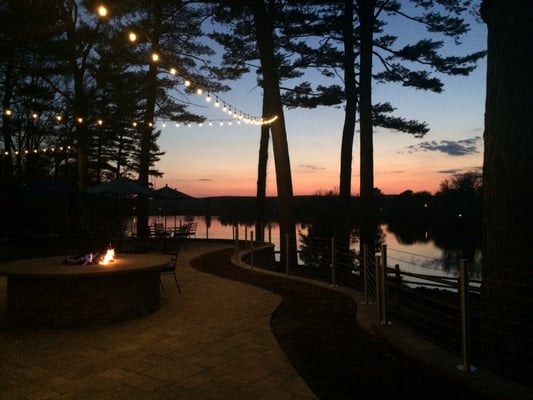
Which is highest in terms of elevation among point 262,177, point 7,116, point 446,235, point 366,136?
point 7,116

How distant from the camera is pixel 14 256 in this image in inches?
463

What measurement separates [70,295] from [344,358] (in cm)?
343

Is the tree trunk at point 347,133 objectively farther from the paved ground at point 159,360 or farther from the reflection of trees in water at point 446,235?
the reflection of trees in water at point 446,235

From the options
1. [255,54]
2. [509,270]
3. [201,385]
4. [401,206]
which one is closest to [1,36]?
[255,54]

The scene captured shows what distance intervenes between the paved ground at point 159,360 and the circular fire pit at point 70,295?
19 cm

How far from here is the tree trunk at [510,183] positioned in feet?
12.0

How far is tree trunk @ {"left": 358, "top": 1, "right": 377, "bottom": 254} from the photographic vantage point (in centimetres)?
1241

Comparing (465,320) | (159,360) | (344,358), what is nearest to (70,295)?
(159,360)

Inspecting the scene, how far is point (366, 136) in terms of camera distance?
12.4 metres

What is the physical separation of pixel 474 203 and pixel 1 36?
50.4 m

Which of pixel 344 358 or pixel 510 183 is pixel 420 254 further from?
pixel 344 358

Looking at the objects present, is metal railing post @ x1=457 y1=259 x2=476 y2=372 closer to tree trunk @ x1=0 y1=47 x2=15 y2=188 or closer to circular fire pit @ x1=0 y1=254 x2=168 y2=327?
circular fire pit @ x1=0 y1=254 x2=168 y2=327

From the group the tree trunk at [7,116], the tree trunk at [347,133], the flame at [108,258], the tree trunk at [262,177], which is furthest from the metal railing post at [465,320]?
the tree trunk at [7,116]

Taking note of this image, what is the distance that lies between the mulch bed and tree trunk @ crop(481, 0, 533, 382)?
2.70 feet
